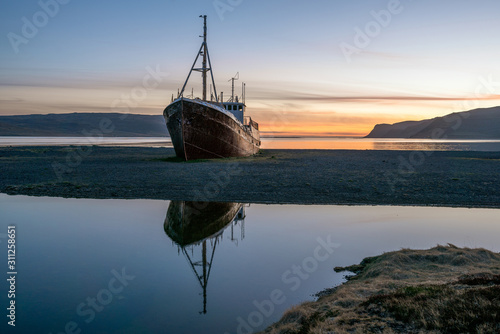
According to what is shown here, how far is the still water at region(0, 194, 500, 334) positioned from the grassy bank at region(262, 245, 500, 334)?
2.19 ft

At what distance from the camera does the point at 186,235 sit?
35.4ft

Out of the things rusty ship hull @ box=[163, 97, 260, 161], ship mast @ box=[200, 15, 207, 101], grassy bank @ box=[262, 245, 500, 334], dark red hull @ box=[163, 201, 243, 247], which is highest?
ship mast @ box=[200, 15, 207, 101]

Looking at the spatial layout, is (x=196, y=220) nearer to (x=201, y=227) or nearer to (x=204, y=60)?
(x=201, y=227)

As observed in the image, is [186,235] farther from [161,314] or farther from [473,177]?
[473,177]

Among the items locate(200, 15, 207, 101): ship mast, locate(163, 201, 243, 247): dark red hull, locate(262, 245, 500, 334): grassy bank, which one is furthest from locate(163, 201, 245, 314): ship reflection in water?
locate(200, 15, 207, 101): ship mast

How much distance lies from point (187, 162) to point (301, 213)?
798 inches

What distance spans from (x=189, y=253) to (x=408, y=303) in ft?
17.4

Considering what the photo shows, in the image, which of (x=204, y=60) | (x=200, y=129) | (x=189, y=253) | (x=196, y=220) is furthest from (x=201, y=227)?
(x=204, y=60)

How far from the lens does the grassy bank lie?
4.68 m

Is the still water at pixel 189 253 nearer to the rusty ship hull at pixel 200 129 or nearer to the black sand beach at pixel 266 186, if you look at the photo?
the black sand beach at pixel 266 186

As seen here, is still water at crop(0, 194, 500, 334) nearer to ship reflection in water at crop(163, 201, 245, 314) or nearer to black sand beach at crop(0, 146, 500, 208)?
ship reflection in water at crop(163, 201, 245, 314)

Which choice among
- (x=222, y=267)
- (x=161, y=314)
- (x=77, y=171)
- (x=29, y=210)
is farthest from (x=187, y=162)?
(x=161, y=314)

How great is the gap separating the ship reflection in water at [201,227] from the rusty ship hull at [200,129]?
17332mm

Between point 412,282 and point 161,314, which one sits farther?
point 412,282
